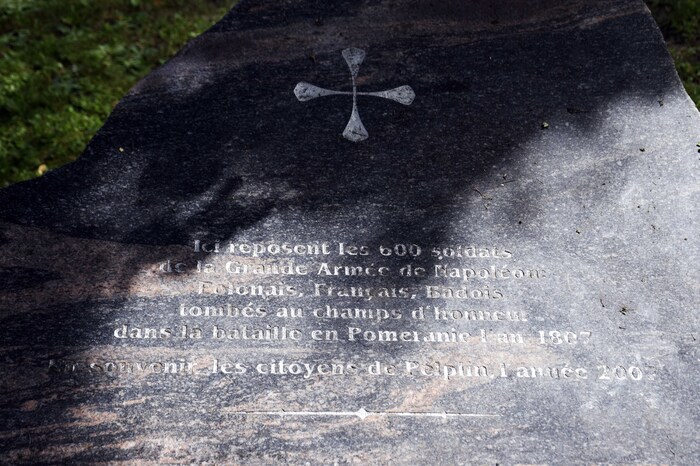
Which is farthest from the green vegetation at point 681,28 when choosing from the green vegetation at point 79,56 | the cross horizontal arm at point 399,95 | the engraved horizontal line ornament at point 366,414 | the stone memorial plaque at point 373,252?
the engraved horizontal line ornament at point 366,414

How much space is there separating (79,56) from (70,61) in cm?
7

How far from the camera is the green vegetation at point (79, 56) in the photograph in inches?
199

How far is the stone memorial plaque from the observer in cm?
289

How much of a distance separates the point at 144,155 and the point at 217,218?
498 mm

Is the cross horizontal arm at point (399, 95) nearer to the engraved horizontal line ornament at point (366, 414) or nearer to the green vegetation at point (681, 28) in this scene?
the engraved horizontal line ornament at point (366, 414)

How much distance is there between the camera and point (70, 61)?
5.59 metres

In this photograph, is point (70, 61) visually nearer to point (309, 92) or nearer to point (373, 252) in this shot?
point (309, 92)

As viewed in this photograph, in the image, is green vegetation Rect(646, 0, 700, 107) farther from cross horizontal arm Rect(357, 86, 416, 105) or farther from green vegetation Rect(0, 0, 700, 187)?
cross horizontal arm Rect(357, 86, 416, 105)

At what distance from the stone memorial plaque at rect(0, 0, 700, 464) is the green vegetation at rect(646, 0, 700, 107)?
5.24 feet

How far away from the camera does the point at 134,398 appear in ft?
9.53

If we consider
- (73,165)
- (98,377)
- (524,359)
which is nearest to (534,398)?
(524,359)

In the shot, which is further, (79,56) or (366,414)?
(79,56)

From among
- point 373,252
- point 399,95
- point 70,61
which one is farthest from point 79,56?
point 373,252

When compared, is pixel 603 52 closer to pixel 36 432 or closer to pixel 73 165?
pixel 73 165
